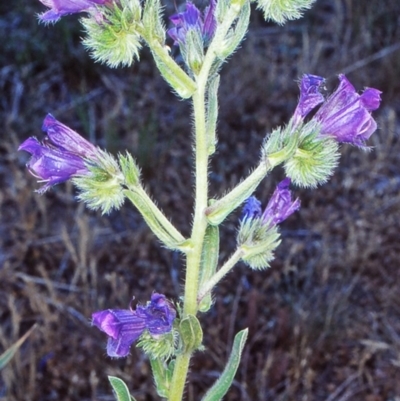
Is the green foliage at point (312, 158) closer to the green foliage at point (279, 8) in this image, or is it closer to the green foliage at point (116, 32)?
the green foliage at point (279, 8)

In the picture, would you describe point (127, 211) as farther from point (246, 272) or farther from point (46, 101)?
point (46, 101)

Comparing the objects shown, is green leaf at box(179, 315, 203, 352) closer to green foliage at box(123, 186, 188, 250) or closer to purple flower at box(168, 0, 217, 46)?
green foliage at box(123, 186, 188, 250)

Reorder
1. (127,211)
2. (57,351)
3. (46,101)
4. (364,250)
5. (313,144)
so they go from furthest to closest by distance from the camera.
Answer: (46,101), (127,211), (364,250), (57,351), (313,144)

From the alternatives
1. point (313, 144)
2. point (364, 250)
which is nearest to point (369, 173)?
point (364, 250)

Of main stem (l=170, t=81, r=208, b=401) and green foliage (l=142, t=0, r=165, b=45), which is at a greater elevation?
green foliage (l=142, t=0, r=165, b=45)

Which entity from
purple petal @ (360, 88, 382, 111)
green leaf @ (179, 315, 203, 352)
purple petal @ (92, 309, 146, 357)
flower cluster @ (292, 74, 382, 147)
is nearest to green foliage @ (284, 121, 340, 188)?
flower cluster @ (292, 74, 382, 147)

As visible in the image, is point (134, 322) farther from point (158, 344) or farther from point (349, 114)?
point (349, 114)

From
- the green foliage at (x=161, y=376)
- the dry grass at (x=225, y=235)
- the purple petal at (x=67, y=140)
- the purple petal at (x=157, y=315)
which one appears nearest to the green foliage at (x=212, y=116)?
the purple petal at (x=67, y=140)
